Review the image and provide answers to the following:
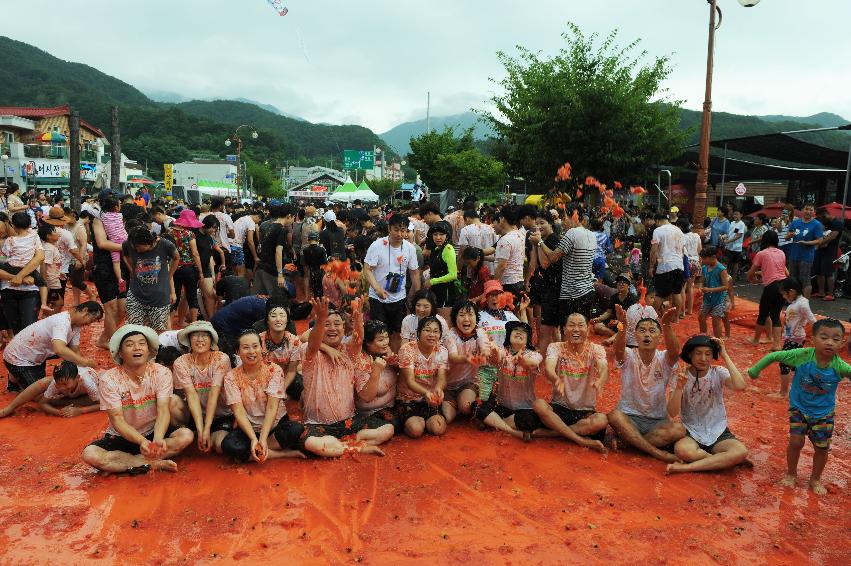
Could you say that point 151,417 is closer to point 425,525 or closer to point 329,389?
point 329,389

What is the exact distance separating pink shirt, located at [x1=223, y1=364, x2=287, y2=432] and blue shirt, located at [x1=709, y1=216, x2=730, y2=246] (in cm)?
1193

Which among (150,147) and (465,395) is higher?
(150,147)

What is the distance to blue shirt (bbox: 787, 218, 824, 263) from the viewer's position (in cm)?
1071

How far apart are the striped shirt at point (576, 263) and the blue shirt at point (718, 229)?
830 cm

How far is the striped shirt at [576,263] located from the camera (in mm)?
7086

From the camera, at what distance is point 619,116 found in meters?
16.4

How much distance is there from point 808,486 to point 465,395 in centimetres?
272

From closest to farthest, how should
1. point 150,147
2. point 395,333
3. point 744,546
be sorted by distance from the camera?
point 744,546 < point 395,333 < point 150,147

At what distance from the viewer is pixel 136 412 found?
4.75 meters

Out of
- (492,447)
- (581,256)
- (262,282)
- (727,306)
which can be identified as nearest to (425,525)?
(492,447)

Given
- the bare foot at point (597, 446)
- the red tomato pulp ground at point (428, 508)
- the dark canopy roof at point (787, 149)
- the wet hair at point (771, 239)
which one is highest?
the dark canopy roof at point (787, 149)

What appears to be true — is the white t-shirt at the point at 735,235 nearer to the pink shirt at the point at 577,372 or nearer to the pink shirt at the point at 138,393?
the pink shirt at the point at 577,372

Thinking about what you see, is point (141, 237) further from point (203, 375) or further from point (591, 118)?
point (591, 118)

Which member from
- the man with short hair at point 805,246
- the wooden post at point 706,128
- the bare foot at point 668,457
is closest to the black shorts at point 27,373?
the bare foot at point 668,457
